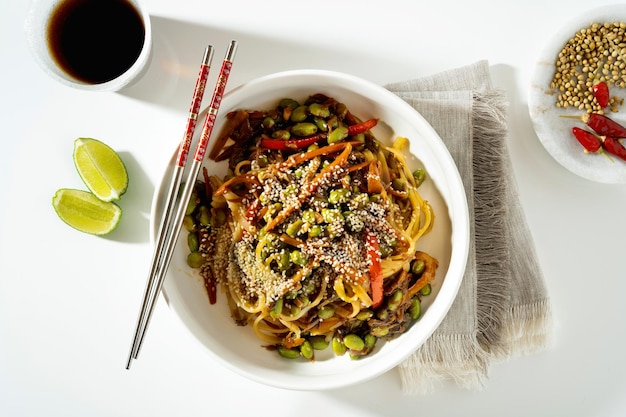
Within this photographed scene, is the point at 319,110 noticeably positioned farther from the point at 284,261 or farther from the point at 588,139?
the point at 588,139

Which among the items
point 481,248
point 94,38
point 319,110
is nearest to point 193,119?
point 319,110

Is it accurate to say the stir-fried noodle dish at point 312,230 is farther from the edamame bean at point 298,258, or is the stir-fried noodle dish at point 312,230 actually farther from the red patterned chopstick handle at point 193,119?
the red patterned chopstick handle at point 193,119

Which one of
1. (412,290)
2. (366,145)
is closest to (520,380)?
(412,290)

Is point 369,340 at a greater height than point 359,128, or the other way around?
point 359,128

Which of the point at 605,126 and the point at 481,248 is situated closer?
the point at 481,248

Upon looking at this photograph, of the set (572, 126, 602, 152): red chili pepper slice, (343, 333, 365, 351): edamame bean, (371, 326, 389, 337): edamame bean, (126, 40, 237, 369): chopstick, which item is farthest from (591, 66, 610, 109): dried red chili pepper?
(126, 40, 237, 369): chopstick

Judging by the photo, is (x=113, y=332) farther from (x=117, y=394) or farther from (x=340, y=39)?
(x=340, y=39)

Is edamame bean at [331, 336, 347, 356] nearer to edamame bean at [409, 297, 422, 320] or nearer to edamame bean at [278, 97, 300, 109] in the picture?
edamame bean at [409, 297, 422, 320]
